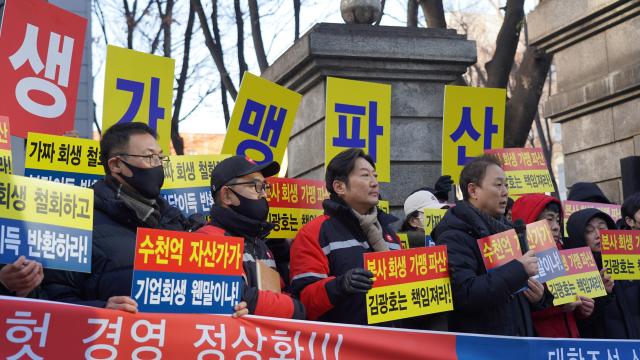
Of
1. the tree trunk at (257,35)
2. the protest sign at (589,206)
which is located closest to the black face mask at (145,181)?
the protest sign at (589,206)

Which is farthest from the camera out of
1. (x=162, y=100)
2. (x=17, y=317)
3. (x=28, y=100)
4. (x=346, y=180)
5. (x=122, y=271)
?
(x=162, y=100)

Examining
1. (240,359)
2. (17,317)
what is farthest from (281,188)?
(17,317)

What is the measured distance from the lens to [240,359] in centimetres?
365

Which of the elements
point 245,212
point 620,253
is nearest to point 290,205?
point 245,212

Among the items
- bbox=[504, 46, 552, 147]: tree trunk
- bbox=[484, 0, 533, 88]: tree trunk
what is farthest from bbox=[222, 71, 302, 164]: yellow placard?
bbox=[484, 0, 533, 88]: tree trunk

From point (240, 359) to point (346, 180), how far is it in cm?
124

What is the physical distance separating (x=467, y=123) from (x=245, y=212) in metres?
3.17

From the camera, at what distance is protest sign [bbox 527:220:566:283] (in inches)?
184

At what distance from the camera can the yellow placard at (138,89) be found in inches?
215

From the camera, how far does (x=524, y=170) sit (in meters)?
6.56

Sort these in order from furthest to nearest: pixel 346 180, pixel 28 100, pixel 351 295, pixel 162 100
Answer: pixel 162 100, pixel 28 100, pixel 346 180, pixel 351 295

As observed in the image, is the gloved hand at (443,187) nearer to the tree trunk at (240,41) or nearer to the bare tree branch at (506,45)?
the bare tree branch at (506,45)

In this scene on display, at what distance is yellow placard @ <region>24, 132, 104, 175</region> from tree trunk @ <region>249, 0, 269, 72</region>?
9196mm

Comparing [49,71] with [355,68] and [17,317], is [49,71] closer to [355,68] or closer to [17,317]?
[17,317]
